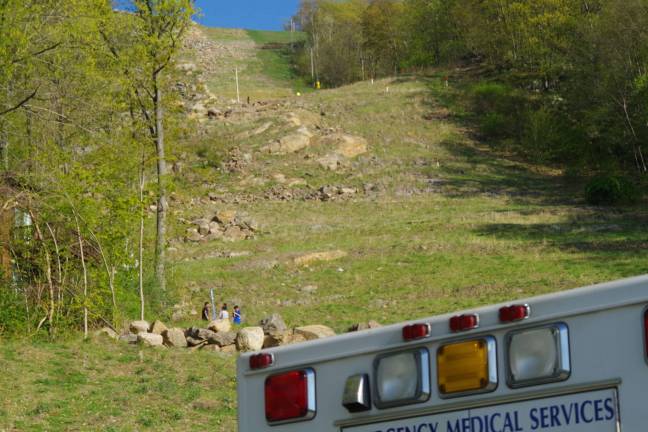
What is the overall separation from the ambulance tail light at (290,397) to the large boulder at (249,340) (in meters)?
13.0

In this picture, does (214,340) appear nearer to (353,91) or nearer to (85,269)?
(85,269)

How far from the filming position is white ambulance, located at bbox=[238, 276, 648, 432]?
16.8 feet

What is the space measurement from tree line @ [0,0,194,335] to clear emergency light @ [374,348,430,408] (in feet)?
41.3

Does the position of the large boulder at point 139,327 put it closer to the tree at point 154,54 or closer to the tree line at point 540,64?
the tree at point 154,54

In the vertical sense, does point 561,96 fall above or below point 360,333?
above

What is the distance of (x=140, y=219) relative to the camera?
22.2 m

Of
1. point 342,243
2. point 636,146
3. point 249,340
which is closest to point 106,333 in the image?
point 249,340

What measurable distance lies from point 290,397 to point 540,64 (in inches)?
2906

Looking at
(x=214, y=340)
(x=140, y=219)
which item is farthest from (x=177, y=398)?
(x=140, y=219)

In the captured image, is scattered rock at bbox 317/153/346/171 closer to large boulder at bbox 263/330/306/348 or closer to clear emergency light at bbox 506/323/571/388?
large boulder at bbox 263/330/306/348

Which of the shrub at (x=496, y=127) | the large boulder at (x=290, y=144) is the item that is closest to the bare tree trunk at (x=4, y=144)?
the large boulder at (x=290, y=144)

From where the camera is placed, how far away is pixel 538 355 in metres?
5.38

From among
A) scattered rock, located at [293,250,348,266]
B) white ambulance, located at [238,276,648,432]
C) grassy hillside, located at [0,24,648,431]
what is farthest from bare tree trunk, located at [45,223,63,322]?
scattered rock, located at [293,250,348,266]

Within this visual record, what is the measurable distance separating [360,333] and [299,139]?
5744 centimetres
